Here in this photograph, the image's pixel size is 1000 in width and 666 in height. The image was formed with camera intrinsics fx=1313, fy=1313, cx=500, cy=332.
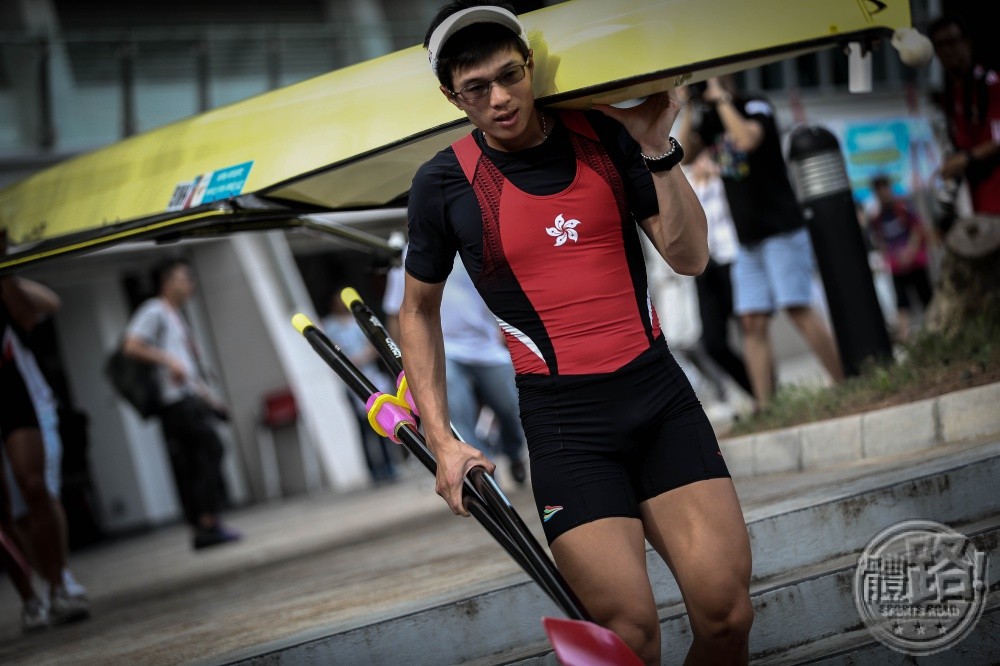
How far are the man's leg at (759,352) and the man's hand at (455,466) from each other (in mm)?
4944

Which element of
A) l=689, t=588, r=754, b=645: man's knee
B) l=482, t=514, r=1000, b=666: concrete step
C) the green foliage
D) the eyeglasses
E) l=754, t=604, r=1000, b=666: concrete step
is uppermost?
the eyeglasses

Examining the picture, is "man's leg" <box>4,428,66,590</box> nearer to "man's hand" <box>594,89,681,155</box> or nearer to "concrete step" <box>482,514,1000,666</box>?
"concrete step" <box>482,514,1000,666</box>

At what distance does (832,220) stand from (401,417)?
4.58m

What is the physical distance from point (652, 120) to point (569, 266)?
1.59ft

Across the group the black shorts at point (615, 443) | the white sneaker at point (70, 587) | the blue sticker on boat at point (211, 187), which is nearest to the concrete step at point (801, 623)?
the black shorts at point (615, 443)

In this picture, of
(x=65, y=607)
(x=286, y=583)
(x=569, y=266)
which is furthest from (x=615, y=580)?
(x=65, y=607)

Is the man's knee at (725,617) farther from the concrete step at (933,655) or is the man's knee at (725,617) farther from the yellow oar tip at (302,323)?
the yellow oar tip at (302,323)

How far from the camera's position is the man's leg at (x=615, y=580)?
140 inches

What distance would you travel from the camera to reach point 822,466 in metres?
7.01

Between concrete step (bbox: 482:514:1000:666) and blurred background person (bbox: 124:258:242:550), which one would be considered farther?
blurred background person (bbox: 124:258:242:550)

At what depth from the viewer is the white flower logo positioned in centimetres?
374

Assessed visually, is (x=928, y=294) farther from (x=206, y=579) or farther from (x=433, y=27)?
(x=433, y=27)

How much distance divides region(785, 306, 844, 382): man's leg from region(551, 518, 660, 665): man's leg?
494cm

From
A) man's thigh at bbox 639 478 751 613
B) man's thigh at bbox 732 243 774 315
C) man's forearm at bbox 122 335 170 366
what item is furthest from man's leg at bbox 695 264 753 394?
man's thigh at bbox 639 478 751 613
